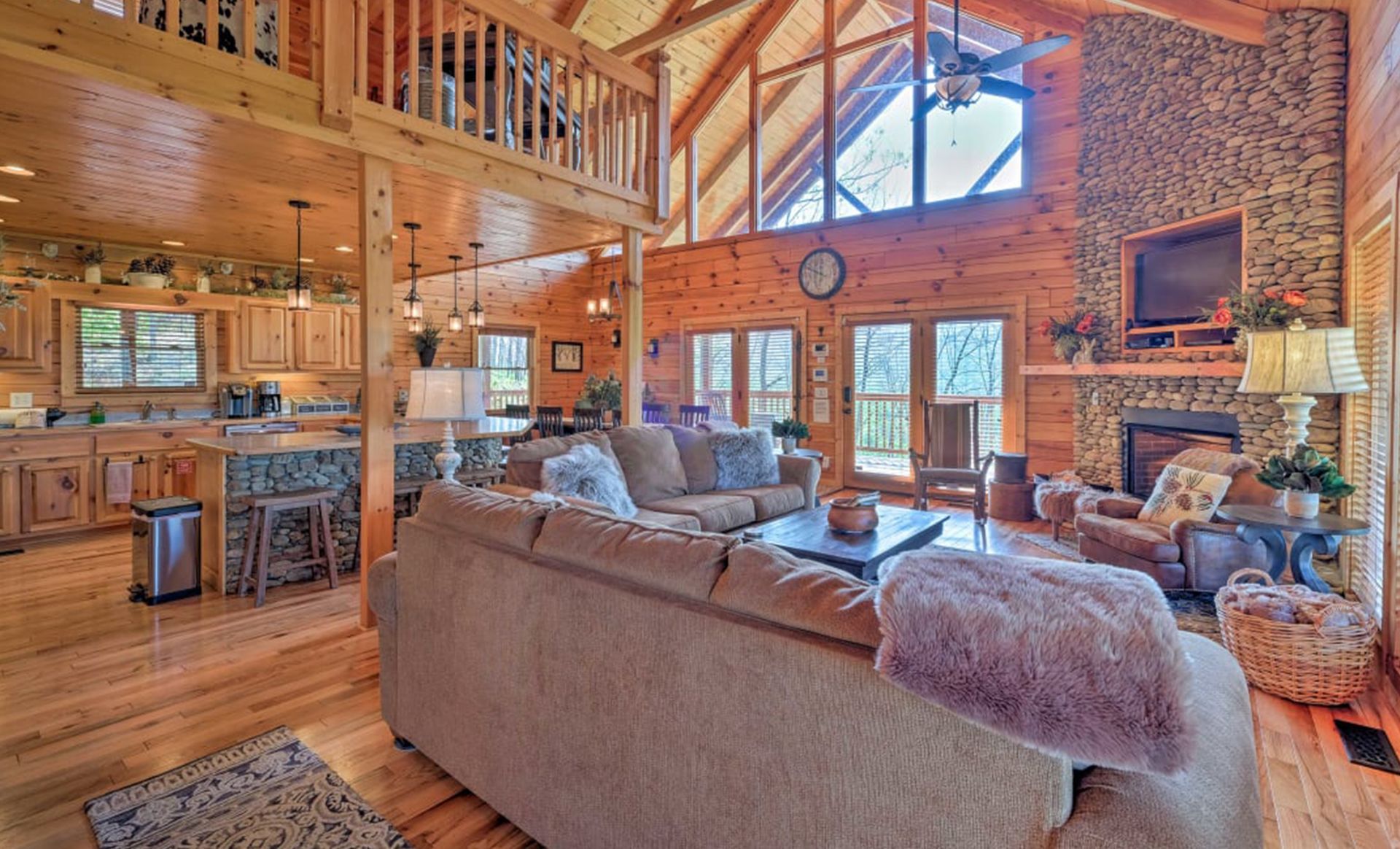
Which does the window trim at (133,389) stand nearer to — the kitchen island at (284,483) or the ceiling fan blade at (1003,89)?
the kitchen island at (284,483)

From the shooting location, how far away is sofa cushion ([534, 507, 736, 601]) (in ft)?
4.67

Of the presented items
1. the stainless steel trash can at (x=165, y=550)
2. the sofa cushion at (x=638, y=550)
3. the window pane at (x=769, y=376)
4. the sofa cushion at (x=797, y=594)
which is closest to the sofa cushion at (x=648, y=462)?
the sofa cushion at (x=638, y=550)

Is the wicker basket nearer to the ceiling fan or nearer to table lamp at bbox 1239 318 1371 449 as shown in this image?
table lamp at bbox 1239 318 1371 449

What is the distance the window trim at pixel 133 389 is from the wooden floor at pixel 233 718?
233cm

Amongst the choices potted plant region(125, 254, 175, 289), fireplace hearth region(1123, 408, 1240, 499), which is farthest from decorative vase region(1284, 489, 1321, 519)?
potted plant region(125, 254, 175, 289)

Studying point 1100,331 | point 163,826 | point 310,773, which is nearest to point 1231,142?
point 1100,331

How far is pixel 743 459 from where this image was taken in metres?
4.76

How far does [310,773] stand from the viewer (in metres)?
2.11

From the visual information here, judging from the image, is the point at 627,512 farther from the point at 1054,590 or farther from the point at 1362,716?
the point at 1362,716

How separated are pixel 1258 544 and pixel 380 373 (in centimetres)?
461

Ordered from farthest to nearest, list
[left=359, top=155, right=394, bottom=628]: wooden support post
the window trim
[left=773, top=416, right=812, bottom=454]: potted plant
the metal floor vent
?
[left=773, top=416, right=812, bottom=454]: potted plant < the window trim < [left=359, top=155, right=394, bottom=628]: wooden support post < the metal floor vent

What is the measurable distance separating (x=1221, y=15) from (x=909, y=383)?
3.71 m

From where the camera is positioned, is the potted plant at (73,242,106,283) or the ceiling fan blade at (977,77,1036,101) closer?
the ceiling fan blade at (977,77,1036,101)

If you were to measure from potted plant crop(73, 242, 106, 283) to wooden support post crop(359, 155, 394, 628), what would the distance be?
3.96 meters
